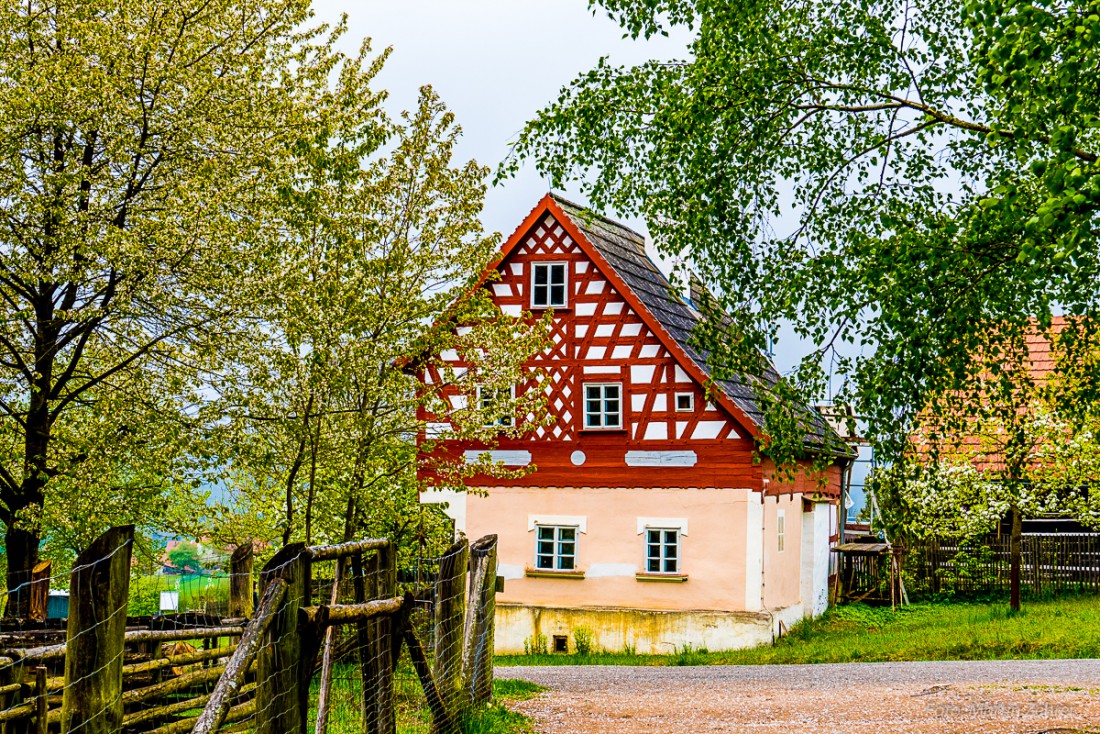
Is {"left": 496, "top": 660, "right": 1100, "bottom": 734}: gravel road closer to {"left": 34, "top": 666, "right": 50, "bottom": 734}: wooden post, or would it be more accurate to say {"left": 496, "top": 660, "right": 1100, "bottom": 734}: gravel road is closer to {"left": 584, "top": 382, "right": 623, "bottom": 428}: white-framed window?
{"left": 34, "top": 666, "right": 50, "bottom": 734}: wooden post

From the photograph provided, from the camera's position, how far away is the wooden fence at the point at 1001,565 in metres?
27.3

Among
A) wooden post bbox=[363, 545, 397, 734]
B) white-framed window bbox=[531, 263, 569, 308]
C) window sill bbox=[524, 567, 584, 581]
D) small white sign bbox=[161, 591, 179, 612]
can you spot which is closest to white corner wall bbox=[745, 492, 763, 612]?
window sill bbox=[524, 567, 584, 581]

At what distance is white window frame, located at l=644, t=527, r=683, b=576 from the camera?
23828 mm

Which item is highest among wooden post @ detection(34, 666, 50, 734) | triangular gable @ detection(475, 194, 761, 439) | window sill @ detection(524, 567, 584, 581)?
triangular gable @ detection(475, 194, 761, 439)

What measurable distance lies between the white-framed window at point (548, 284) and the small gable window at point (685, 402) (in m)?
2.97

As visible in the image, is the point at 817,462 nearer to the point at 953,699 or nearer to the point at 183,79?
the point at 953,699

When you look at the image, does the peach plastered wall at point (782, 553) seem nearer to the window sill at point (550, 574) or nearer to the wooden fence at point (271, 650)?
the window sill at point (550, 574)

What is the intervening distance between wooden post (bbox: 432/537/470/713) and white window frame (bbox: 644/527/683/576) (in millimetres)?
15154

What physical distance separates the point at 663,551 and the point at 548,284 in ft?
18.5

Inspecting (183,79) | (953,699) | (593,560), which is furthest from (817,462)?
(593,560)

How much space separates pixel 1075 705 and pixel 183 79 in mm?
11769

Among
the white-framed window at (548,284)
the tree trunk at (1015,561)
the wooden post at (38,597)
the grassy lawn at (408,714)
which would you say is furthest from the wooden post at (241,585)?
the tree trunk at (1015,561)

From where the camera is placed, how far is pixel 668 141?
38.4 feet

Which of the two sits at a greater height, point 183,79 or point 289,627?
point 183,79
